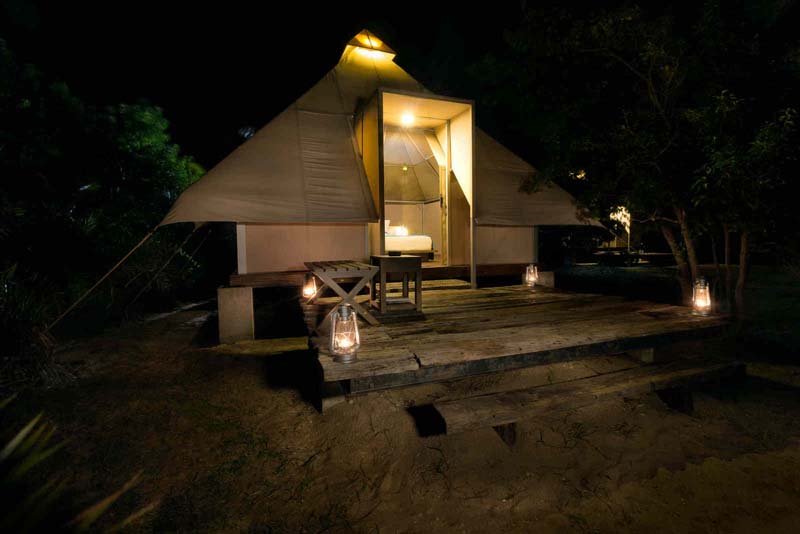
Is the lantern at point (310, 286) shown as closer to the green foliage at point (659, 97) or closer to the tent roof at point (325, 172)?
the tent roof at point (325, 172)

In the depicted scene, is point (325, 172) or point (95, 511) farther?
point (325, 172)

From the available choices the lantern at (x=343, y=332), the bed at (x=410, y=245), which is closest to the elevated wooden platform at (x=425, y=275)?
the bed at (x=410, y=245)

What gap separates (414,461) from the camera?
300cm

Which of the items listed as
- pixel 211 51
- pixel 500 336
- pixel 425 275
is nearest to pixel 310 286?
pixel 425 275

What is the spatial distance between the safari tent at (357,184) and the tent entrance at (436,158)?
0.02 meters

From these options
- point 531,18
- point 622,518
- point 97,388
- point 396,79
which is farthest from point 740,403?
point 396,79

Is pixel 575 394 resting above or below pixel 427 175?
below

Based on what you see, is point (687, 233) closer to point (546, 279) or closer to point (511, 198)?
point (546, 279)

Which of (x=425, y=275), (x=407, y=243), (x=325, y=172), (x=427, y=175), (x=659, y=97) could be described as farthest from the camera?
(x=427, y=175)

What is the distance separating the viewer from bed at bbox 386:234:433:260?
27.0 feet

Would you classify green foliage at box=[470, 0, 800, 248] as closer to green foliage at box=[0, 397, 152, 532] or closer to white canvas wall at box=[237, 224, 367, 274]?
white canvas wall at box=[237, 224, 367, 274]

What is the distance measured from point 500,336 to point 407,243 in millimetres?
5119

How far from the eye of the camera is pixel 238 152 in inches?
248

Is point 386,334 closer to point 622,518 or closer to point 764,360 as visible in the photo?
point 622,518
